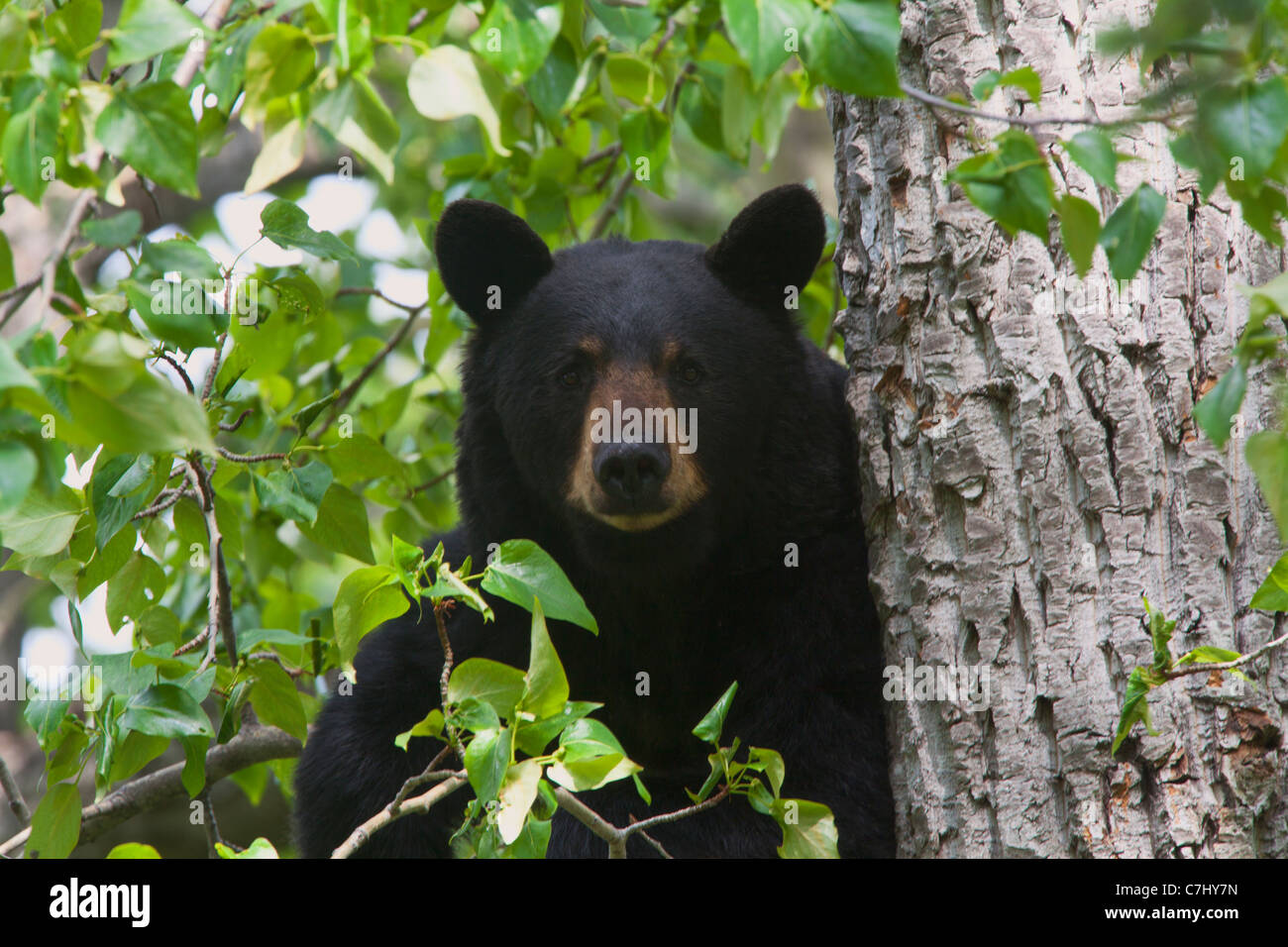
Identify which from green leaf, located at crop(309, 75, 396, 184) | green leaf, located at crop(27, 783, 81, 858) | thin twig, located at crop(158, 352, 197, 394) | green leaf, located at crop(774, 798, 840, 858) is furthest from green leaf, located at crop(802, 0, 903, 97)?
green leaf, located at crop(27, 783, 81, 858)

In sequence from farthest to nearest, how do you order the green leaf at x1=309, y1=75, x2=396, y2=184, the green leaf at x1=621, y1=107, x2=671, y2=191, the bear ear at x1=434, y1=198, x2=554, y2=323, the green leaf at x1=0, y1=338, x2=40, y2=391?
the green leaf at x1=621, y1=107, x2=671, y2=191, the bear ear at x1=434, y1=198, x2=554, y2=323, the green leaf at x1=309, y1=75, x2=396, y2=184, the green leaf at x1=0, y1=338, x2=40, y2=391

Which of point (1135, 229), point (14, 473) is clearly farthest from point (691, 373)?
point (14, 473)

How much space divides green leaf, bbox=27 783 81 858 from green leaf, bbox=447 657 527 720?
1.20 metres

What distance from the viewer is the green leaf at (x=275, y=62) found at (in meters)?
2.59

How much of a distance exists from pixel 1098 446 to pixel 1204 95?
4.01 feet

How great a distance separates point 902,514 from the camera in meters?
3.41

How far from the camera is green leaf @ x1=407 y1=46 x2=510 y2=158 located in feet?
8.54

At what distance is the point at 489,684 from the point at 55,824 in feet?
4.30

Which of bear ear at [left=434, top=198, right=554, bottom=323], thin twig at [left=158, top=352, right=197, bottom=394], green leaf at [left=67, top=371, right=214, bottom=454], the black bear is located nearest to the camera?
green leaf at [left=67, top=371, right=214, bottom=454]

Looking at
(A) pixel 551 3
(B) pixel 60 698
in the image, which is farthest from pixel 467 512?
(A) pixel 551 3

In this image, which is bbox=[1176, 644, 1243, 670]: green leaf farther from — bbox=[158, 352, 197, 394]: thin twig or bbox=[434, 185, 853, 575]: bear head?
bbox=[158, 352, 197, 394]: thin twig

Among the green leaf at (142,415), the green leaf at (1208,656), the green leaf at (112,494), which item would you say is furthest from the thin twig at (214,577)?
the green leaf at (1208,656)

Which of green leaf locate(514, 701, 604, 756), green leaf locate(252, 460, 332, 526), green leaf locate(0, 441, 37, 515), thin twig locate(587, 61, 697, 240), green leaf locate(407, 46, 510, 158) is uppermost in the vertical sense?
thin twig locate(587, 61, 697, 240)
